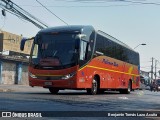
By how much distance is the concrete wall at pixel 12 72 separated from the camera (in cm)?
4622

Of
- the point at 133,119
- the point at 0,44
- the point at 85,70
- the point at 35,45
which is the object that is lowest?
the point at 133,119

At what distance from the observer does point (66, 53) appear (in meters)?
16.8

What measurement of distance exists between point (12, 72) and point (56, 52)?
107ft

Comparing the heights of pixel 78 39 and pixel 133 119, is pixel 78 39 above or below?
above

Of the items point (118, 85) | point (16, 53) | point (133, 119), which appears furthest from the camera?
point (16, 53)

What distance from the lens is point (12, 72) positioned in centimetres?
4841

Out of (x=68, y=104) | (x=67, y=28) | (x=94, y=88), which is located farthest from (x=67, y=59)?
(x=68, y=104)

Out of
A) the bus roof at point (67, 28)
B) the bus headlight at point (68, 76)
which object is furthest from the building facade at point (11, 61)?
the bus headlight at point (68, 76)

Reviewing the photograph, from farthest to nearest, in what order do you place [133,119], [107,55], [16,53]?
[16,53], [107,55], [133,119]

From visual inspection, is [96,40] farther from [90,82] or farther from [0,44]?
[0,44]

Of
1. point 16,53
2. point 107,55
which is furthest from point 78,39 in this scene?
point 16,53

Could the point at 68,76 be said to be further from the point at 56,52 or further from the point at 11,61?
the point at 11,61

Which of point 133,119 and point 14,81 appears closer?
point 133,119

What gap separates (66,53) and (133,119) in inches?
355
